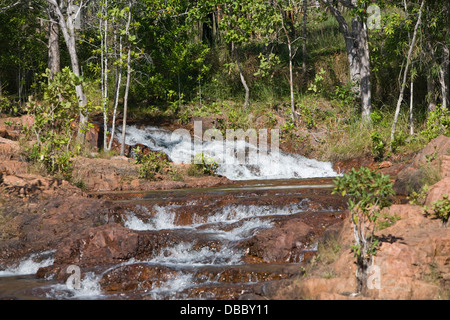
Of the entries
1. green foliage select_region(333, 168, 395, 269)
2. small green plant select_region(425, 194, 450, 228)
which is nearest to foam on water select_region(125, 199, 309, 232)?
small green plant select_region(425, 194, 450, 228)

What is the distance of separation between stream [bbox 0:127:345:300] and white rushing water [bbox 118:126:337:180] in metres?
3.74

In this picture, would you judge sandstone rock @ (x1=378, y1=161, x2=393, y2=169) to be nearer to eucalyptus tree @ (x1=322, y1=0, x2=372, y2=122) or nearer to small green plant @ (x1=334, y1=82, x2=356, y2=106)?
eucalyptus tree @ (x1=322, y1=0, x2=372, y2=122)

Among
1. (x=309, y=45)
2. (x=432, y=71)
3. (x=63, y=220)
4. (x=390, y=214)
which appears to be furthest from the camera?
(x=309, y=45)

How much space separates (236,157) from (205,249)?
27.3ft

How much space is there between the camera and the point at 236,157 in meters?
15.8

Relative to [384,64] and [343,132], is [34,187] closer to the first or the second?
[343,132]

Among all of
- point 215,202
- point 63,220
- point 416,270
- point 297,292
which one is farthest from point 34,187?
point 416,270

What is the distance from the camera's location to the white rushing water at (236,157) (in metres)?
14.8

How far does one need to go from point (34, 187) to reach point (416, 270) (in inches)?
268

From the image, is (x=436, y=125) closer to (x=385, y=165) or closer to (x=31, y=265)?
(x=385, y=165)

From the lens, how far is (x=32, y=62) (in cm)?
1991

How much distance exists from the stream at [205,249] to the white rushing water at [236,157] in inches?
147

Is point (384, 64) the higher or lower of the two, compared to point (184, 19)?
lower

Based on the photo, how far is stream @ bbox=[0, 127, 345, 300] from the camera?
6.41 meters
